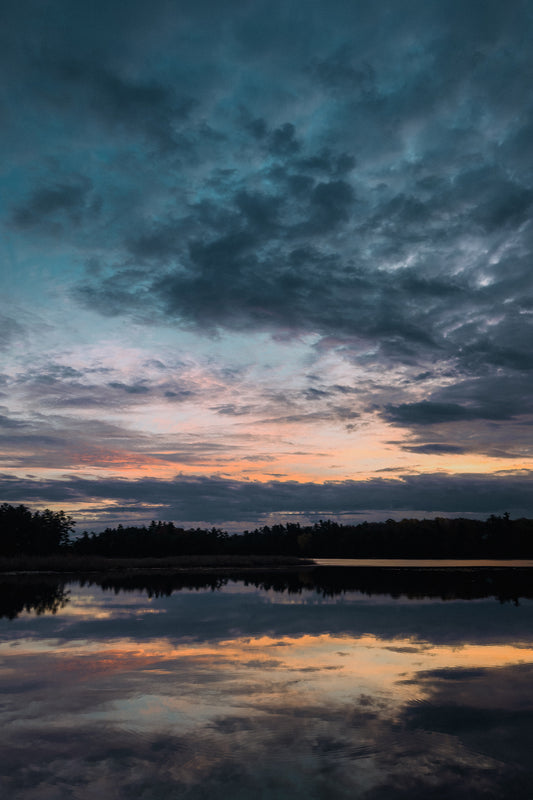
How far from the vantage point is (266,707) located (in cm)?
1050

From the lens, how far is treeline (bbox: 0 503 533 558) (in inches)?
5108

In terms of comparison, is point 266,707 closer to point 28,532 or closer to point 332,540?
point 28,532

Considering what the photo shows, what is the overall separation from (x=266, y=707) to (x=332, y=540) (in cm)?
17309

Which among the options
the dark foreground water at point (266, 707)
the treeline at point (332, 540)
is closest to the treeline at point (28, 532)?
the treeline at point (332, 540)

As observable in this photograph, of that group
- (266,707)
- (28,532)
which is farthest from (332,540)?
(266,707)

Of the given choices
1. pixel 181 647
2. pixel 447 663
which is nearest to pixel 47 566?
pixel 181 647

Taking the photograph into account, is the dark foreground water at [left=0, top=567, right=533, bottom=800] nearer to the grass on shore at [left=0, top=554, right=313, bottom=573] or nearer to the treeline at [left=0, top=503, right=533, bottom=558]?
the grass on shore at [left=0, top=554, right=313, bottom=573]

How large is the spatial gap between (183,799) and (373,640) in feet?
40.1

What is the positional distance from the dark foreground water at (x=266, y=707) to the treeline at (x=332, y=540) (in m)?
90.4

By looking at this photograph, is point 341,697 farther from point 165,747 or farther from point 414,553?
point 414,553

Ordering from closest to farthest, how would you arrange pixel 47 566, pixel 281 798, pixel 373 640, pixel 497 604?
pixel 281 798 → pixel 373 640 → pixel 497 604 → pixel 47 566

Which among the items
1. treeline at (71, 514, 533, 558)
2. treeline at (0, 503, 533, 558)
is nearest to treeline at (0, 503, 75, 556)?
treeline at (0, 503, 533, 558)

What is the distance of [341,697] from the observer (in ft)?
36.9

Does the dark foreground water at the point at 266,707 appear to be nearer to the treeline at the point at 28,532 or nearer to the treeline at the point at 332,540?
the treeline at the point at 28,532
